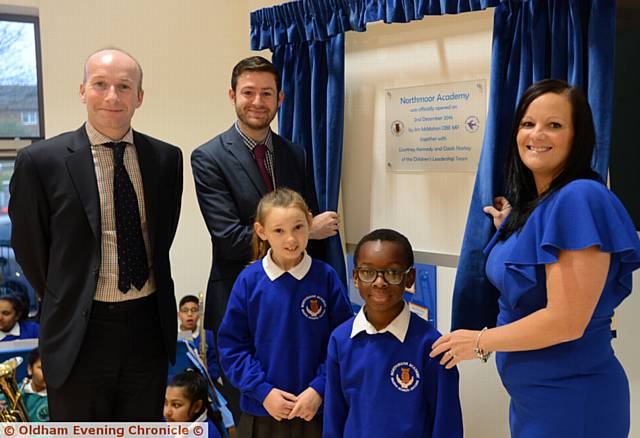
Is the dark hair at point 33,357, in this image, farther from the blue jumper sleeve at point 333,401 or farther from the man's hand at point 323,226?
the blue jumper sleeve at point 333,401

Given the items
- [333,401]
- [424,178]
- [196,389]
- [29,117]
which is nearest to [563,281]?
[333,401]

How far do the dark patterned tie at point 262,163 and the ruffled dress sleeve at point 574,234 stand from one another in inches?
46.6

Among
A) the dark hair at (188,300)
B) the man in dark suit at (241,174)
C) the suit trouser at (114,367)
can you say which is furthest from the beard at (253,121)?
the dark hair at (188,300)

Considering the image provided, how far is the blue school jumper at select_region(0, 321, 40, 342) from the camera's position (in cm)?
386

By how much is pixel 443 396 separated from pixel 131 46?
3229mm

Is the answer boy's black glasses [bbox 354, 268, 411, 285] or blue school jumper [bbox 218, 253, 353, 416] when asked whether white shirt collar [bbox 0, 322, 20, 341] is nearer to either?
blue school jumper [bbox 218, 253, 353, 416]

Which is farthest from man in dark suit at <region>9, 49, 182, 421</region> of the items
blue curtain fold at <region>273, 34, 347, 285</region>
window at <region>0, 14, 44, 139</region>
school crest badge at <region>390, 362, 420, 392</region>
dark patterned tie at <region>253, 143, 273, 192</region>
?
window at <region>0, 14, 44, 139</region>

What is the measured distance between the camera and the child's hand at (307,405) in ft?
6.64

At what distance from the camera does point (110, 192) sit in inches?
84.2

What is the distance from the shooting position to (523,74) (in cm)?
224

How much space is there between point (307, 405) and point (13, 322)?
8.74 ft

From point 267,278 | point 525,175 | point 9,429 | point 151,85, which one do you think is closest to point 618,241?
point 525,175

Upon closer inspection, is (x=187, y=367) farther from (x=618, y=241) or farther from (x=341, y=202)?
(x=618, y=241)

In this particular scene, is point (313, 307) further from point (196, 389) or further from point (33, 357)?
point (33, 357)
